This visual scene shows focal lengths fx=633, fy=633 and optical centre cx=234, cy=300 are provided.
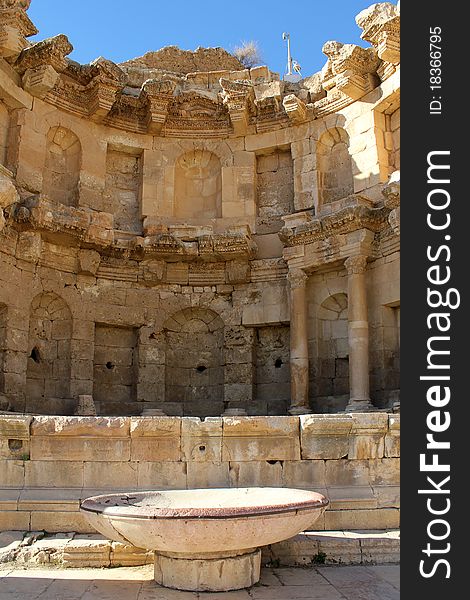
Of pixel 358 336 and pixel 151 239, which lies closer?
pixel 358 336

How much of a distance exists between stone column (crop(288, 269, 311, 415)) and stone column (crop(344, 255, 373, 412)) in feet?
3.32

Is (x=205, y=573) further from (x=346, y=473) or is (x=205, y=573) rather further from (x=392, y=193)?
(x=392, y=193)

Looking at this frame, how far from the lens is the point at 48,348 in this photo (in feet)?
43.1

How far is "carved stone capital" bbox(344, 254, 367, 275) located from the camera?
12.6 m

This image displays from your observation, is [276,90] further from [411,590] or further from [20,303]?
[411,590]

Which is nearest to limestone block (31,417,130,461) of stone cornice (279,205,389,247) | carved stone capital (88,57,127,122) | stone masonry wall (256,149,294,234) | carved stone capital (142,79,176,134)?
stone cornice (279,205,389,247)

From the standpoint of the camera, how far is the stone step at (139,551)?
6.00 meters

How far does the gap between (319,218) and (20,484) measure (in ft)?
27.4

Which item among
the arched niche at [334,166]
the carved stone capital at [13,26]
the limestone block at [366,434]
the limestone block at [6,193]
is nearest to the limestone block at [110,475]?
the limestone block at [366,434]

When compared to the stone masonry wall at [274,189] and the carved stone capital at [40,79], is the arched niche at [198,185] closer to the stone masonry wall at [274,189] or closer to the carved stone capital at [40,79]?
the stone masonry wall at [274,189]

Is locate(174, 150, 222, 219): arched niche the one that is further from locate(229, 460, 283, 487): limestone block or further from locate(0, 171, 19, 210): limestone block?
locate(229, 460, 283, 487): limestone block

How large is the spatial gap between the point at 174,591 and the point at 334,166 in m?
11.0

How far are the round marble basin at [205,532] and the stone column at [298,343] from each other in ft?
22.7

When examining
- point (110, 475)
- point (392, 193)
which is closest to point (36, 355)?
point (110, 475)
